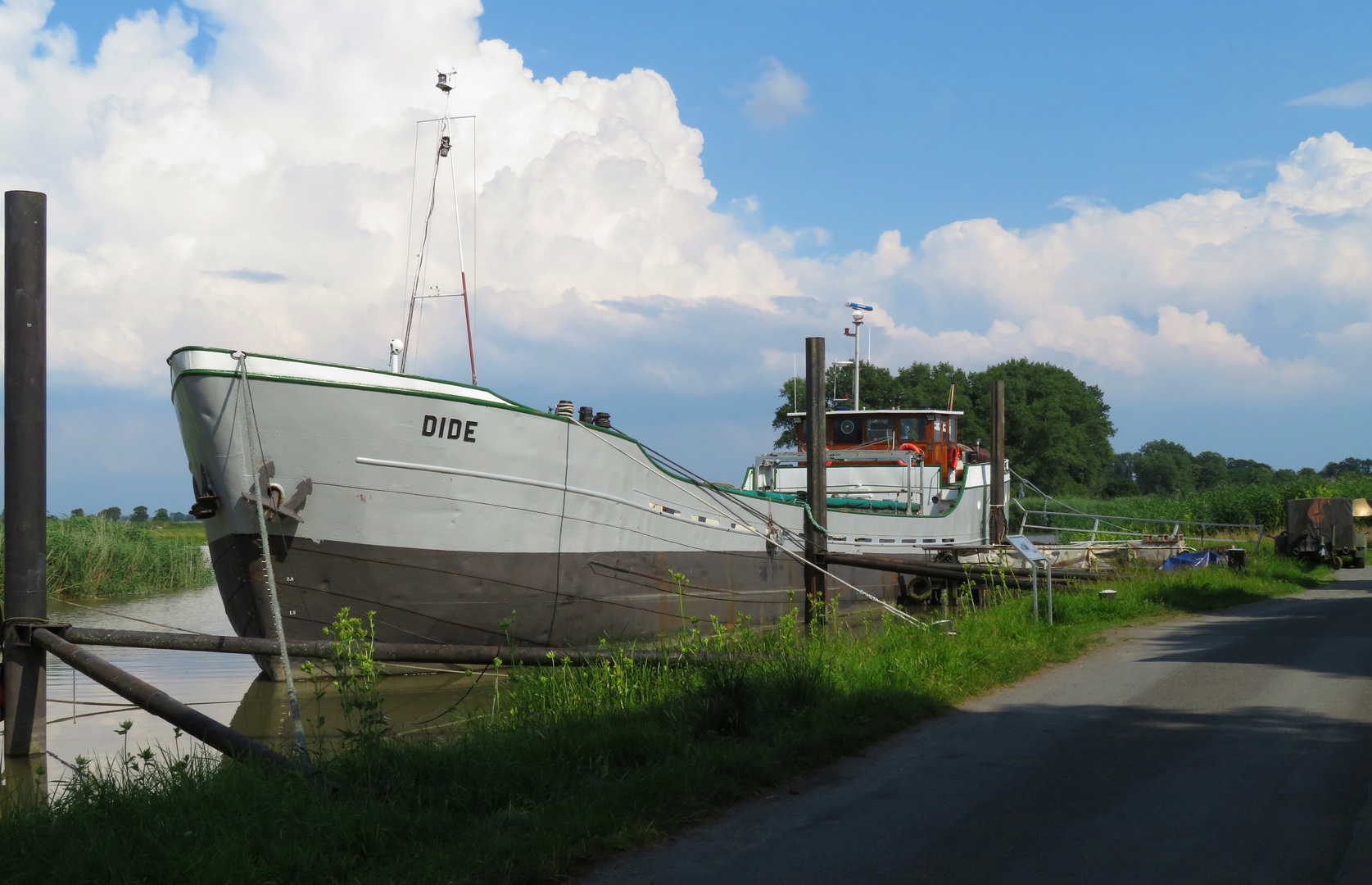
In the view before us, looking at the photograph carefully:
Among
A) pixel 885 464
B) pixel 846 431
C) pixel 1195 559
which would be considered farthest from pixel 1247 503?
pixel 885 464

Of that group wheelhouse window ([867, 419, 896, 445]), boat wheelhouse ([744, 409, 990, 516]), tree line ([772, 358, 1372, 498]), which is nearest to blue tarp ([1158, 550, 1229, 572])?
boat wheelhouse ([744, 409, 990, 516])

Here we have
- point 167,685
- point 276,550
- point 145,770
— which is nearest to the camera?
point 145,770

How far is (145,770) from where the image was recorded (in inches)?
218

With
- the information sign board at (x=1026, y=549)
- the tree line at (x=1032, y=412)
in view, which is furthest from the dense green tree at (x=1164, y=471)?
the information sign board at (x=1026, y=549)

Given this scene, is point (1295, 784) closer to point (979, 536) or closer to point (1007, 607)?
point (1007, 607)

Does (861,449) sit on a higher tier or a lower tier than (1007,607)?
higher

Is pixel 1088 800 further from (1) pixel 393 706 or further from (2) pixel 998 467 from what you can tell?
(2) pixel 998 467

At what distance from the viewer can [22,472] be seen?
7062 millimetres

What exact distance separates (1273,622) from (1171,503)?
32.7 meters

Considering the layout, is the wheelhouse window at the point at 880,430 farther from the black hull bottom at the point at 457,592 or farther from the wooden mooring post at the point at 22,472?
the wooden mooring post at the point at 22,472

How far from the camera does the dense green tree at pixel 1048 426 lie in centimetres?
6431

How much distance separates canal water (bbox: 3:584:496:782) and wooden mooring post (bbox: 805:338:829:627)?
4.56 metres

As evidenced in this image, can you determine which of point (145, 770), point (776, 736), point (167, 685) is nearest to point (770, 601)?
point (167, 685)

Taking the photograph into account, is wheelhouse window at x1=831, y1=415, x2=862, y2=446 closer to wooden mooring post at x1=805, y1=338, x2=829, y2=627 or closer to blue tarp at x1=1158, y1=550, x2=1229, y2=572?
blue tarp at x1=1158, y1=550, x2=1229, y2=572
